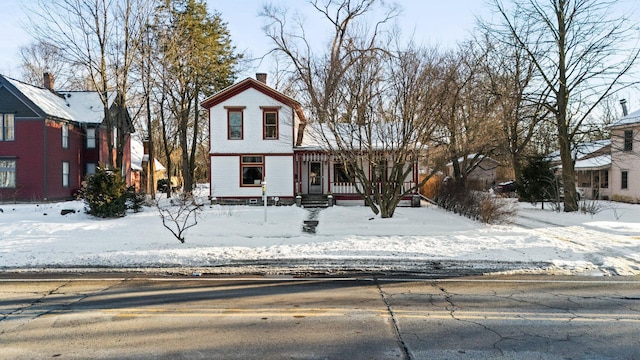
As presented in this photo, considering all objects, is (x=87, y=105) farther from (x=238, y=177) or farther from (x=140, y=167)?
(x=238, y=177)

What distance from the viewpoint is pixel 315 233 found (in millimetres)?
14883

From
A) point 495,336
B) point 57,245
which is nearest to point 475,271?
point 495,336

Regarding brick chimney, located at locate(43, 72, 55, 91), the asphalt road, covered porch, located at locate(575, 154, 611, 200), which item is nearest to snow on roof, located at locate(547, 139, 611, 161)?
covered porch, located at locate(575, 154, 611, 200)

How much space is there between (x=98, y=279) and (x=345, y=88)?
1114 cm

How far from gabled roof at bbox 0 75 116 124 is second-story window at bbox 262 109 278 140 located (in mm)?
12109

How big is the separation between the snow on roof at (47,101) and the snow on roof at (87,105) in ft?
1.65

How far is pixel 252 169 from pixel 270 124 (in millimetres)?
2821


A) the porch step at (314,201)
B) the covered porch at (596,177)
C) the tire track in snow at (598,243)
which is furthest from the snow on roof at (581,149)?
the porch step at (314,201)

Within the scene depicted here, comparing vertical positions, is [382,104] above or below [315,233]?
above

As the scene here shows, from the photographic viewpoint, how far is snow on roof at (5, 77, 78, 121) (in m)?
28.0

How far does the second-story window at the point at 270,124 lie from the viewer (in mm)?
26141

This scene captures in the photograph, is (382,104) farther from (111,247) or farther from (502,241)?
(111,247)

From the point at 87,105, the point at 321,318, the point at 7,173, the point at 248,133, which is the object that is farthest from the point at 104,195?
the point at 87,105

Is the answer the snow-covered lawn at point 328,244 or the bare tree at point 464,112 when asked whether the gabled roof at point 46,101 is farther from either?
the bare tree at point 464,112
